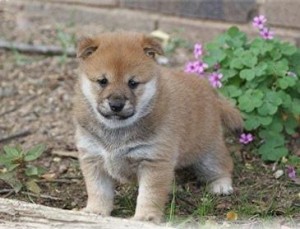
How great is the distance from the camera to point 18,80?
687 cm

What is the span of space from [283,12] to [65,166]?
2537 millimetres

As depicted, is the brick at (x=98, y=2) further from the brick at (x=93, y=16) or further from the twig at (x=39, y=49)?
the twig at (x=39, y=49)

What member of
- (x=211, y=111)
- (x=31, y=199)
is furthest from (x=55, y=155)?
(x=211, y=111)

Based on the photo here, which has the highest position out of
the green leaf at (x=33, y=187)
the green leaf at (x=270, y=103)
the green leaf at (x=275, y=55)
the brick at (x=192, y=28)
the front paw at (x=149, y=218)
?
the brick at (x=192, y=28)

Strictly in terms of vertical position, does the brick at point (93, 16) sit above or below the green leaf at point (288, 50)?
above

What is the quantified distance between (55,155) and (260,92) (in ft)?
4.80

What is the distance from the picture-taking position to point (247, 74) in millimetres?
5457

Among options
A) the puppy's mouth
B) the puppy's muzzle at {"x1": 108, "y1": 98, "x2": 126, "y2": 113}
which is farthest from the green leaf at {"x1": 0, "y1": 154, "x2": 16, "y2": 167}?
the puppy's muzzle at {"x1": 108, "y1": 98, "x2": 126, "y2": 113}

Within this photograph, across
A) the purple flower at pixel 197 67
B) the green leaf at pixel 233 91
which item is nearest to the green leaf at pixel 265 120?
the green leaf at pixel 233 91

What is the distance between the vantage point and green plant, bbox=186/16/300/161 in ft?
17.9

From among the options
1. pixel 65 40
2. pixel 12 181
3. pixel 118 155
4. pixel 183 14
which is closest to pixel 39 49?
pixel 65 40

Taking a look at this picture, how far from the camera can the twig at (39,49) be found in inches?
288

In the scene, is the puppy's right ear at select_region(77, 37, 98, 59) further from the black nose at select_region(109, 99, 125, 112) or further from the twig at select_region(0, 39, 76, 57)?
the twig at select_region(0, 39, 76, 57)

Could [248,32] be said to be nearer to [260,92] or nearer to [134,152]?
[260,92]
